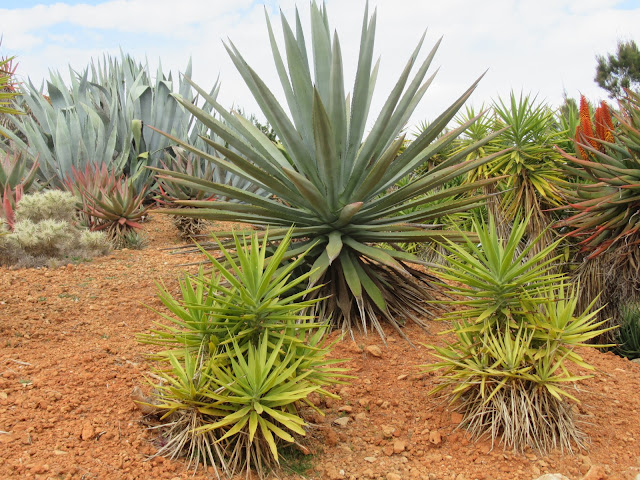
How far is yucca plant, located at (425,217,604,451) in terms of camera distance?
331 cm

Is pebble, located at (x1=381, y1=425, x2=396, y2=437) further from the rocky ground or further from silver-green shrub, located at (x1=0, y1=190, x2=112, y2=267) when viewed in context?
silver-green shrub, located at (x1=0, y1=190, x2=112, y2=267)

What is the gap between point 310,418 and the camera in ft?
11.3

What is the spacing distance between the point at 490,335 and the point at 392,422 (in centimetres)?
82

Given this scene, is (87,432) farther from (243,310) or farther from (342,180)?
(342,180)

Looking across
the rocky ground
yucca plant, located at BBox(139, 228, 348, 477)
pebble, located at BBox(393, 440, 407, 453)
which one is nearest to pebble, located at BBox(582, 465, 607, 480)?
the rocky ground

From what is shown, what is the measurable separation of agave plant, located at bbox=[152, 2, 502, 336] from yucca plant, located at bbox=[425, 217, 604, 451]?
1.03m

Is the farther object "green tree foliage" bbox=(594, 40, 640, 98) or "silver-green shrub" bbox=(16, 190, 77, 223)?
"green tree foliage" bbox=(594, 40, 640, 98)

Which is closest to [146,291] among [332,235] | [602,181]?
[332,235]

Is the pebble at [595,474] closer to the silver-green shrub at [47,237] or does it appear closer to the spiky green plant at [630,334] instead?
the spiky green plant at [630,334]

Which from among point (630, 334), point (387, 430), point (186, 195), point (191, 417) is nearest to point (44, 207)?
point (186, 195)

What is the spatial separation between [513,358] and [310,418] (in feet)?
4.07

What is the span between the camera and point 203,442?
2938 mm

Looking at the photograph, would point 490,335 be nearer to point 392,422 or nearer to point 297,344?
point 392,422

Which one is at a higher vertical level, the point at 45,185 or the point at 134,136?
the point at 134,136
